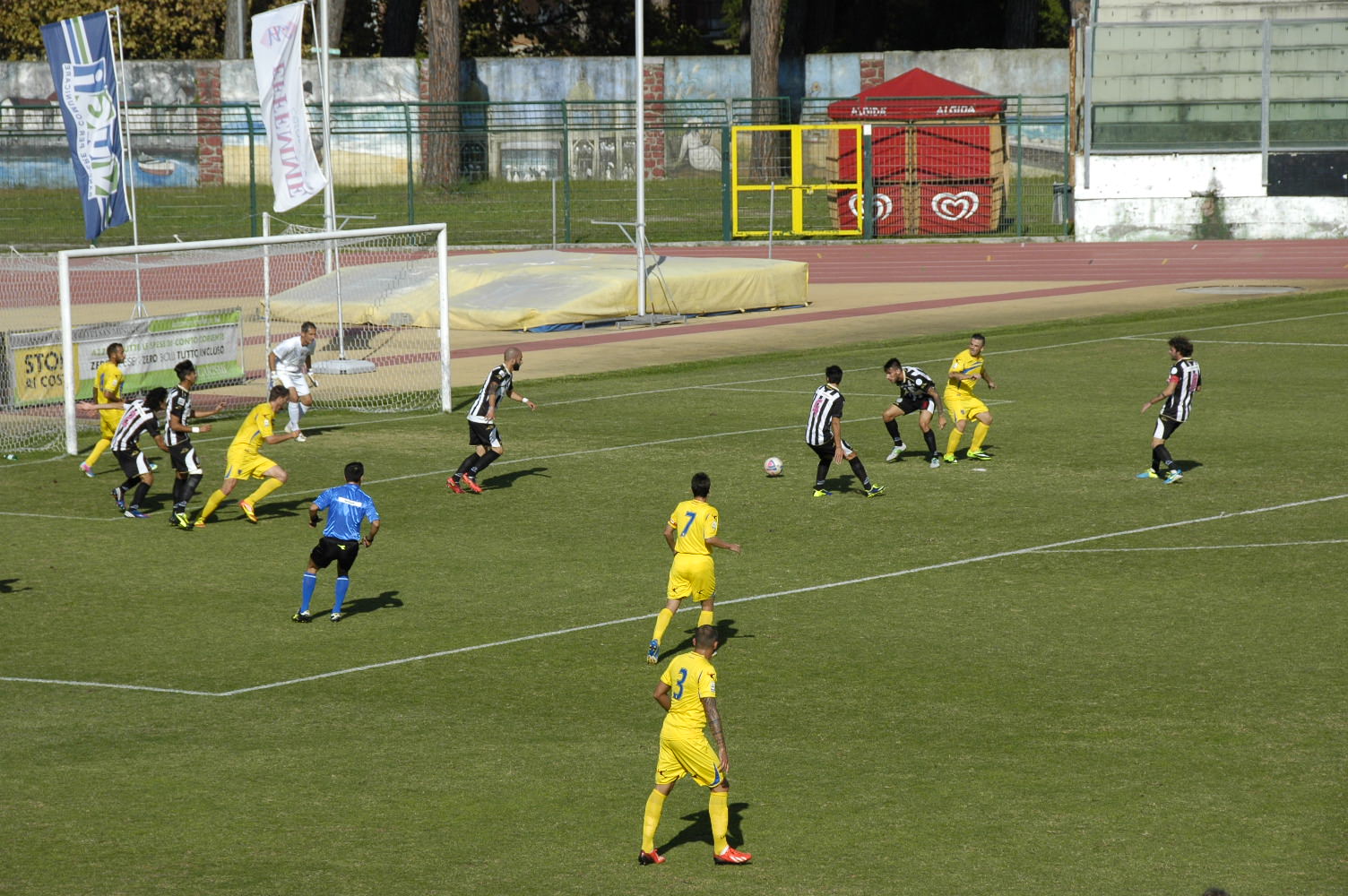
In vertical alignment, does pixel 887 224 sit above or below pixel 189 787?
above

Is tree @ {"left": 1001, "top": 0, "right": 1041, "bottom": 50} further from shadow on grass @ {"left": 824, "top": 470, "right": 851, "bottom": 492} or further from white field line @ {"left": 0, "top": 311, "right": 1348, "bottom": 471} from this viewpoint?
shadow on grass @ {"left": 824, "top": 470, "right": 851, "bottom": 492}

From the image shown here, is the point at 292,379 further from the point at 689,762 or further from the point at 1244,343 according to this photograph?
the point at 1244,343

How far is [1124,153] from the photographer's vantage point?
4709 cm

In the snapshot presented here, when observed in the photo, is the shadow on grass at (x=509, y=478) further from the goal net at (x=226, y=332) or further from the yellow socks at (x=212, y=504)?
the goal net at (x=226, y=332)

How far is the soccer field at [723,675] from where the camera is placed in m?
10.0

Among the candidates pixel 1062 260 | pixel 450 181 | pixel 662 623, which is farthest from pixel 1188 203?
pixel 662 623

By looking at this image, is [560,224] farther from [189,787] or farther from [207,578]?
[189,787]

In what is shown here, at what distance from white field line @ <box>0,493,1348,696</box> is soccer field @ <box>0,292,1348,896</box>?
50 mm

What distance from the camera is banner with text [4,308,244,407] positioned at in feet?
80.2

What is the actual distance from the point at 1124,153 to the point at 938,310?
48.0 feet

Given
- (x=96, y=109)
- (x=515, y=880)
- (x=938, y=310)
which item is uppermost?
(x=96, y=109)

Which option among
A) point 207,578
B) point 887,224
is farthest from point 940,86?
point 207,578

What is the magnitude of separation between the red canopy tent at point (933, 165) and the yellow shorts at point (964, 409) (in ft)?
93.0

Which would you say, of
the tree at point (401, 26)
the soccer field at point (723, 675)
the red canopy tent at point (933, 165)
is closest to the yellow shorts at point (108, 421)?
the soccer field at point (723, 675)
